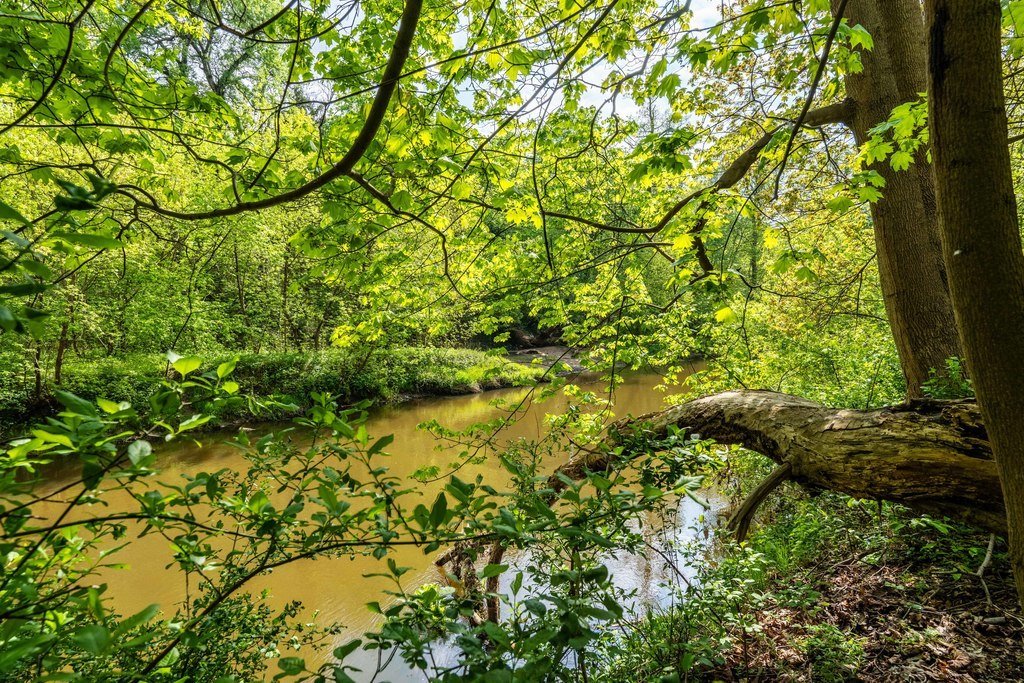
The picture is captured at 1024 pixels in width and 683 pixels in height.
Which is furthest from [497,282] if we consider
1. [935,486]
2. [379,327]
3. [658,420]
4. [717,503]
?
[717,503]

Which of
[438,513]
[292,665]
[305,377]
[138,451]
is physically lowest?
[305,377]

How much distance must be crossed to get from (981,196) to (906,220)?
289 centimetres

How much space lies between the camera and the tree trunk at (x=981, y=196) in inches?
42.4

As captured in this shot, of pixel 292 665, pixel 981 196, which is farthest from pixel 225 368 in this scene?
pixel 981 196

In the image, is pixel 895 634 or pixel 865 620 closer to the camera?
pixel 895 634

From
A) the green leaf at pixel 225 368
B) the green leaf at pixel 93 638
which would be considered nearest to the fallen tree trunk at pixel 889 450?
the green leaf at pixel 225 368

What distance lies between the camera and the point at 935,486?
198 cm

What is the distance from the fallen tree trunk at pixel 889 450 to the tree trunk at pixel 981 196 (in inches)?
37.6

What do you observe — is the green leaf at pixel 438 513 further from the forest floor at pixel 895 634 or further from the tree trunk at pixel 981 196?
the forest floor at pixel 895 634

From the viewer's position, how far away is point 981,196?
1110 millimetres

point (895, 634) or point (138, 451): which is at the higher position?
point (138, 451)

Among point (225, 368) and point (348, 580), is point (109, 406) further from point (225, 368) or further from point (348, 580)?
point (348, 580)

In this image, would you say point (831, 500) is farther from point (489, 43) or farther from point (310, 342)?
point (310, 342)

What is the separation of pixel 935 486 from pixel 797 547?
2468 mm
